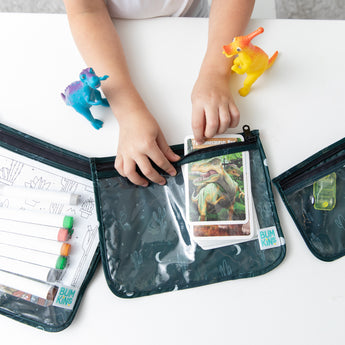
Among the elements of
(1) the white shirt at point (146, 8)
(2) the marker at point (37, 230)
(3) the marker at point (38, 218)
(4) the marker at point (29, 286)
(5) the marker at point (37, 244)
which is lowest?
(4) the marker at point (29, 286)

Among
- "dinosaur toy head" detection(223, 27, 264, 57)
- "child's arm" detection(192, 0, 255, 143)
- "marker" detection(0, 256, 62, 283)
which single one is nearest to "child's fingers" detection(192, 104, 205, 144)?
"child's arm" detection(192, 0, 255, 143)

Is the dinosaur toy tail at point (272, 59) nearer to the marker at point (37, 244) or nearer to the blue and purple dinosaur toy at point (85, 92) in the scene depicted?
the blue and purple dinosaur toy at point (85, 92)

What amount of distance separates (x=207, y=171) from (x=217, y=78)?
0.17 meters

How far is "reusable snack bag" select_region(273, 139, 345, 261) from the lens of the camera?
49cm

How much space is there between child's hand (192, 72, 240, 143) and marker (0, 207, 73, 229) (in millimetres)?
262

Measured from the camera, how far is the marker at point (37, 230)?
472mm

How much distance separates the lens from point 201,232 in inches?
18.6

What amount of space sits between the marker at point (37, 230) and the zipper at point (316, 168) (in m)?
0.38

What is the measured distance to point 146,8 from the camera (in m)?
0.59

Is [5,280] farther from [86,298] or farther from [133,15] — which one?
[133,15]

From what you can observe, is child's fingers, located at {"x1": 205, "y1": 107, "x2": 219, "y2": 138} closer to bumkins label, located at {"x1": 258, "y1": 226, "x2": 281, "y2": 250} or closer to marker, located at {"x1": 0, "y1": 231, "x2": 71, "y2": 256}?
bumkins label, located at {"x1": 258, "y1": 226, "x2": 281, "y2": 250}

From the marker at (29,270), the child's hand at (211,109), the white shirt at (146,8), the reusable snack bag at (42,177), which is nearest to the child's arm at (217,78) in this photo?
the child's hand at (211,109)

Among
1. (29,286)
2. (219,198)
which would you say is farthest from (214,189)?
(29,286)

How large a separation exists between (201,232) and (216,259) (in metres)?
0.05
